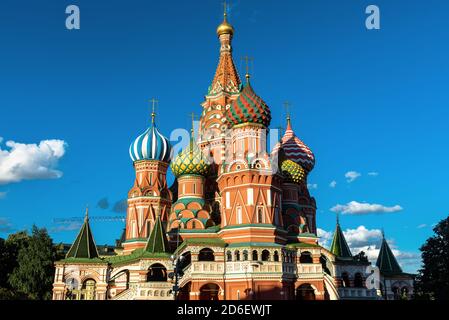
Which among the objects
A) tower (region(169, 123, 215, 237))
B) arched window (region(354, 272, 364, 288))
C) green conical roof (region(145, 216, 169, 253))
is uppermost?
tower (region(169, 123, 215, 237))

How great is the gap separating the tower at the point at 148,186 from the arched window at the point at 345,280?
1513 centimetres

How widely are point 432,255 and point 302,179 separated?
43.1 feet

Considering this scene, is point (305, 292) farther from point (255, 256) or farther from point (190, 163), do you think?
point (190, 163)

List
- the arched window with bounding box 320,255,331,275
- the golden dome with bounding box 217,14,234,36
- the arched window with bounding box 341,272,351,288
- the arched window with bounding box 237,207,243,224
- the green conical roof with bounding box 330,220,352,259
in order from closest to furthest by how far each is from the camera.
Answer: the arched window with bounding box 237,207,243,224
the arched window with bounding box 320,255,331,275
the arched window with bounding box 341,272,351,288
the green conical roof with bounding box 330,220,352,259
the golden dome with bounding box 217,14,234,36

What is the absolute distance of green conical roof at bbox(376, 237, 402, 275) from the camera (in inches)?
1642

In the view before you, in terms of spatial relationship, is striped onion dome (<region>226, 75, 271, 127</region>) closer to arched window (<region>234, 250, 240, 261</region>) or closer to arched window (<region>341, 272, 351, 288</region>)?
arched window (<region>234, 250, 240, 261</region>)

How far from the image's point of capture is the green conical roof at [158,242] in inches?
1204

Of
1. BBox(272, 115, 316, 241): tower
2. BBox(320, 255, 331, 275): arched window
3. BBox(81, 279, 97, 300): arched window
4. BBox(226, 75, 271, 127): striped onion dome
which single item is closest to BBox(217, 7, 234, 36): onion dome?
BBox(272, 115, 316, 241): tower

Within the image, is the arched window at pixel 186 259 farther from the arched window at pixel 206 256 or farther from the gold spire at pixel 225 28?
the gold spire at pixel 225 28

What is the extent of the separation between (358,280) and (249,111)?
16034mm

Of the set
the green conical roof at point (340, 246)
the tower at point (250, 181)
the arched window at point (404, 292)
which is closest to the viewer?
the tower at point (250, 181)

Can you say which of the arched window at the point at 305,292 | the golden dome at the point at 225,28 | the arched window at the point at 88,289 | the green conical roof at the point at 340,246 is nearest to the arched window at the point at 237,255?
the arched window at the point at 305,292

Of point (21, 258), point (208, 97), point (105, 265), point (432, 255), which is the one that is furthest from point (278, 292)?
point (21, 258)

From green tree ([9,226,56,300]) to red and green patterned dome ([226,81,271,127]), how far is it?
20723mm
